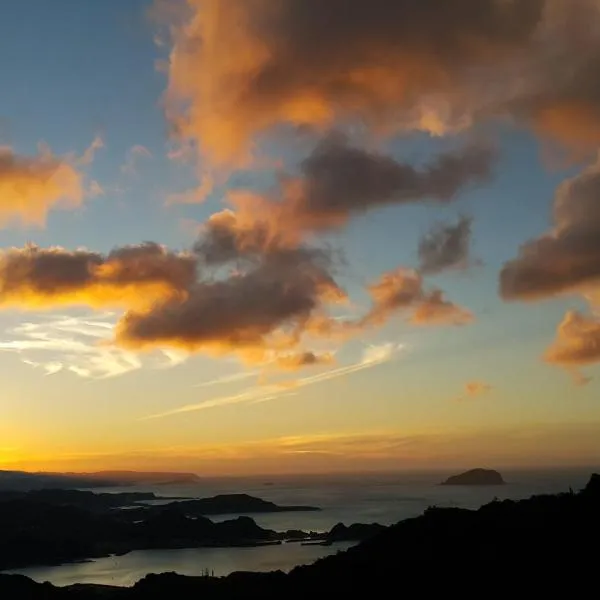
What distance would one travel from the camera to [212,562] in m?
155

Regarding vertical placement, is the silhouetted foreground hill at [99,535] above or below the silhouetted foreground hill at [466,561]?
below

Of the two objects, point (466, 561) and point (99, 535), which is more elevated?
point (466, 561)

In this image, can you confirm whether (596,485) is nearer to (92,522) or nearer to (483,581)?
(483,581)

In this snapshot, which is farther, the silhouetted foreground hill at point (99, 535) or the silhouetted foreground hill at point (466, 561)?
the silhouetted foreground hill at point (99, 535)

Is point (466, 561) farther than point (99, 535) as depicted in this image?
Result: No

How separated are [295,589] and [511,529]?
66.4ft

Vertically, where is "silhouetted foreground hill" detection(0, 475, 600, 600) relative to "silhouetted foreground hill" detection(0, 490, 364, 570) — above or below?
above

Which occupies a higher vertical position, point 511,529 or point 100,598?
point 511,529

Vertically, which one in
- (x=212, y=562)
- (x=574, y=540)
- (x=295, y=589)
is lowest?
(x=212, y=562)

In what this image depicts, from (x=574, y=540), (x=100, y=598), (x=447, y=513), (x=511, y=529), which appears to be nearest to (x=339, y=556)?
(x=447, y=513)

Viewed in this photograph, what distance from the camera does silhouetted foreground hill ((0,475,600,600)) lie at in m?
48.4

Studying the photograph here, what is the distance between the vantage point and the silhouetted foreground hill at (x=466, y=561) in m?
48.4

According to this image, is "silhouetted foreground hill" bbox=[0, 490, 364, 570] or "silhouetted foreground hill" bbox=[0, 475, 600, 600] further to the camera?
"silhouetted foreground hill" bbox=[0, 490, 364, 570]

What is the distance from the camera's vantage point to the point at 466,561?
55.4 metres
